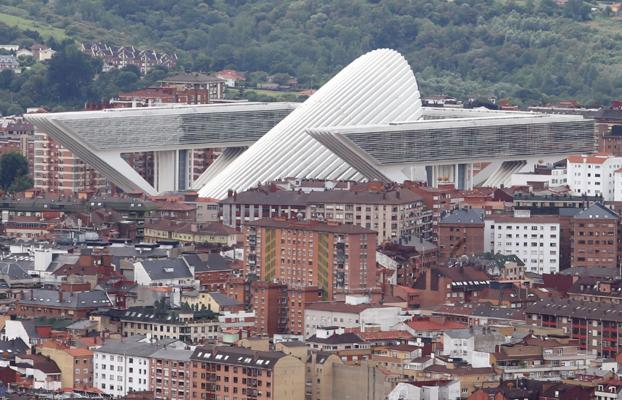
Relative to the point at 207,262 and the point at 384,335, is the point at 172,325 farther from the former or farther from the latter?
the point at 207,262

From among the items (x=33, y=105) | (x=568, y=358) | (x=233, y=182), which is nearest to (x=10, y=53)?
(x=33, y=105)

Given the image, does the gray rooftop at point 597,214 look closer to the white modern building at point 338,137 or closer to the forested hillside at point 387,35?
the white modern building at point 338,137

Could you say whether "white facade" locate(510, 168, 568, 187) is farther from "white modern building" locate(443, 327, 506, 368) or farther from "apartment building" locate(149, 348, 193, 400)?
"apartment building" locate(149, 348, 193, 400)

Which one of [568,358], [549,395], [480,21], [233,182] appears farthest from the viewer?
A: [480,21]

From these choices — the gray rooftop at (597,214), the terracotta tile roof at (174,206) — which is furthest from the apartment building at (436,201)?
the terracotta tile roof at (174,206)

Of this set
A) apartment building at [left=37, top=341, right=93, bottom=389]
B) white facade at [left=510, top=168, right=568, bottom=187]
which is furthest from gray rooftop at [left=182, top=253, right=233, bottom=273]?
white facade at [left=510, top=168, right=568, bottom=187]

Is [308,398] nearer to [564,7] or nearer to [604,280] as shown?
[604,280]
